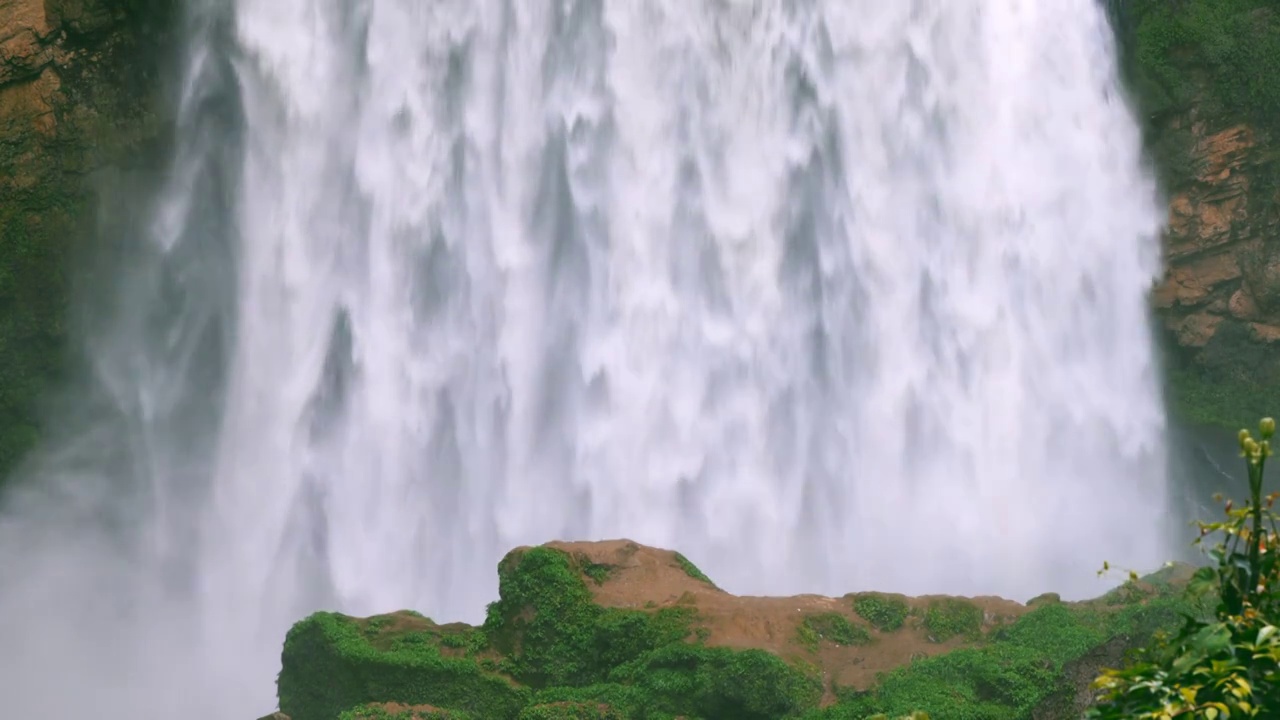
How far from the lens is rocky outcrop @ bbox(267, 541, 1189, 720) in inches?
419

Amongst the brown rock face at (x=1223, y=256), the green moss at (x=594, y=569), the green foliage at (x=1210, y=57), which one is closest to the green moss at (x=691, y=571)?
the green moss at (x=594, y=569)

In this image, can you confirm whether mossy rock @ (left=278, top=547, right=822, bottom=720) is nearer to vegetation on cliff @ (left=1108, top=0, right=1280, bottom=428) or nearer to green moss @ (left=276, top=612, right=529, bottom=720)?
green moss @ (left=276, top=612, right=529, bottom=720)

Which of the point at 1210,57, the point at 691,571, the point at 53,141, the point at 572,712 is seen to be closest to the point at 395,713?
the point at 572,712

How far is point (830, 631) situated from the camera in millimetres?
11742

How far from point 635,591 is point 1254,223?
12557 millimetres

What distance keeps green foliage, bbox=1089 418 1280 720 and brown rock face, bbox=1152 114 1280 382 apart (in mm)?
15945

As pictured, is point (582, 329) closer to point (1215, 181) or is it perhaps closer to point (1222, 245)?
point (1215, 181)

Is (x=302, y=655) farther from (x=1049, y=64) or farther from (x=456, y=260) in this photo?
(x=1049, y=64)

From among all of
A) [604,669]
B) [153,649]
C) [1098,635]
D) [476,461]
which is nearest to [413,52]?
[476,461]

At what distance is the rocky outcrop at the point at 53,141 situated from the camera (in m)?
18.0

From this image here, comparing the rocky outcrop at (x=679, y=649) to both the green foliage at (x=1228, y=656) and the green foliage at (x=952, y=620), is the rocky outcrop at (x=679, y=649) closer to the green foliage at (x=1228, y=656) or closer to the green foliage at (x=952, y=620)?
the green foliage at (x=952, y=620)

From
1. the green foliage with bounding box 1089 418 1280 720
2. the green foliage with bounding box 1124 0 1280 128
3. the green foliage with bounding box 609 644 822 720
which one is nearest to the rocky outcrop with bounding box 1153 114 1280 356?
the green foliage with bounding box 1124 0 1280 128

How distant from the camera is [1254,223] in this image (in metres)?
19.9

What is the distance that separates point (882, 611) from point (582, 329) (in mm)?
7432
